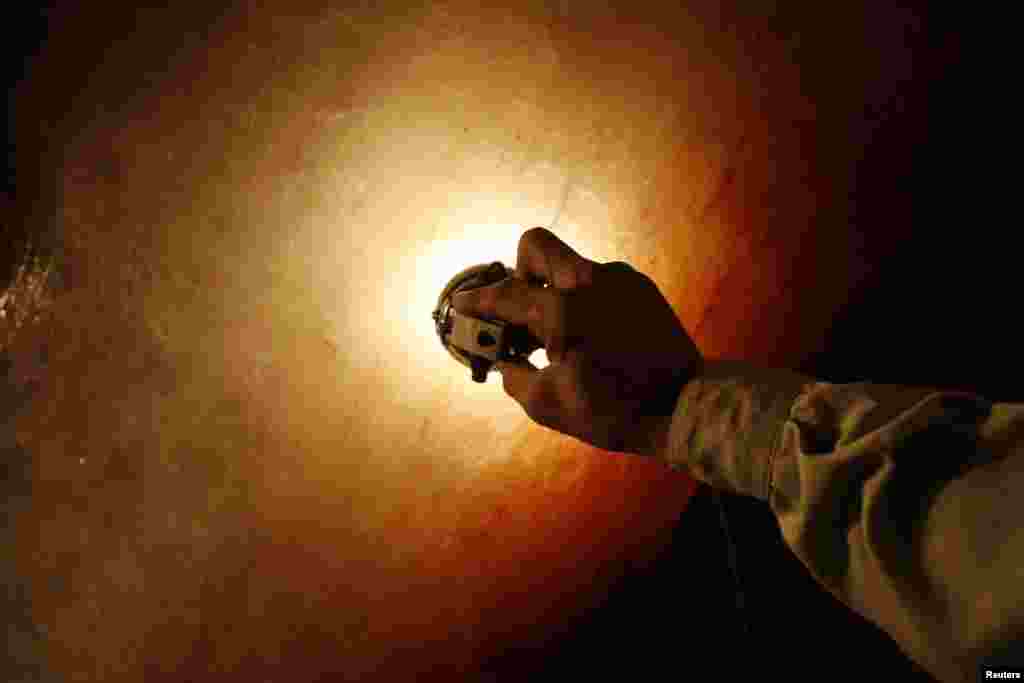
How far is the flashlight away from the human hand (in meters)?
0.01

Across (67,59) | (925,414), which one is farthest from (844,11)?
(67,59)

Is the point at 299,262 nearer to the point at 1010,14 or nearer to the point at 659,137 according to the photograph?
the point at 659,137

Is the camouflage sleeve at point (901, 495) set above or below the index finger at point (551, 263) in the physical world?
below

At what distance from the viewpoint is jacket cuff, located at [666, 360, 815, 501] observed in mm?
521

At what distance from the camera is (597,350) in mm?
545

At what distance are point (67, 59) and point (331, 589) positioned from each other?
0.70 m

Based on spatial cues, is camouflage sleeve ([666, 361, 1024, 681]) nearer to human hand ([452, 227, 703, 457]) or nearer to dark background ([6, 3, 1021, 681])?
human hand ([452, 227, 703, 457])

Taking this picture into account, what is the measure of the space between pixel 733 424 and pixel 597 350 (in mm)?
144

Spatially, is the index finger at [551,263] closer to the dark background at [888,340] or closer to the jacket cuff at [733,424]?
the jacket cuff at [733,424]

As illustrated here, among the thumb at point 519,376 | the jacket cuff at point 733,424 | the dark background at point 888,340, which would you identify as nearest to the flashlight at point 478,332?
the thumb at point 519,376

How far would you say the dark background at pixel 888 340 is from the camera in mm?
1090

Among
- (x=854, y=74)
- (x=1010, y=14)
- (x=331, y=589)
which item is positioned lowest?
(x=331, y=589)

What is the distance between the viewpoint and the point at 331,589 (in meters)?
0.81

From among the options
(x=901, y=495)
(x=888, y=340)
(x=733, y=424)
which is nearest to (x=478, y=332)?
(x=733, y=424)
